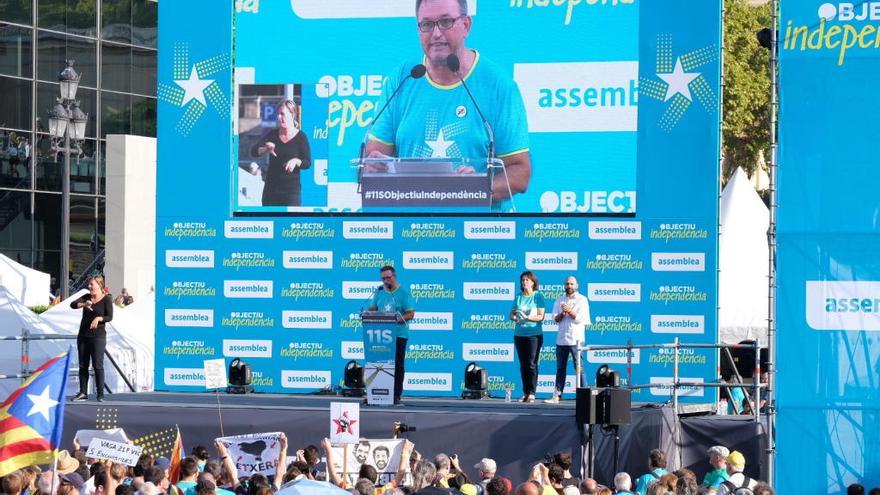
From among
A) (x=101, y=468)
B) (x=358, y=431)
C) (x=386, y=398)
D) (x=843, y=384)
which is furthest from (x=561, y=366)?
(x=101, y=468)

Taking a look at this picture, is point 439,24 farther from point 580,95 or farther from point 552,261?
point 552,261

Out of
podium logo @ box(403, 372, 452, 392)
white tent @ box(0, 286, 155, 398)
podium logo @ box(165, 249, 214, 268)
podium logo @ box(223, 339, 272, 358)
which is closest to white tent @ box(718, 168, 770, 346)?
podium logo @ box(403, 372, 452, 392)

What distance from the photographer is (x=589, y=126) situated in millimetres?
18266

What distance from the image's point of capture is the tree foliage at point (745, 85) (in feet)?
122

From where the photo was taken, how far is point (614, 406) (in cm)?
1472

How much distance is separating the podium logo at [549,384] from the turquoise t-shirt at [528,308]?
52.2 inches

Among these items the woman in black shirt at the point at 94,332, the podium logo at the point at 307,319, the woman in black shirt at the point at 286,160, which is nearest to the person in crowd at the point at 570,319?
the podium logo at the point at 307,319

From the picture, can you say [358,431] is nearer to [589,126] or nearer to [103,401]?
[103,401]

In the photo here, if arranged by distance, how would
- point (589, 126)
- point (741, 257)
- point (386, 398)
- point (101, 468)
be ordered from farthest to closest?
point (741, 257), point (589, 126), point (386, 398), point (101, 468)

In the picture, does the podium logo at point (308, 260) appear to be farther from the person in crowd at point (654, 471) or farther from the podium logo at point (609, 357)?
the person in crowd at point (654, 471)

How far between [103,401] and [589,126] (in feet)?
22.2

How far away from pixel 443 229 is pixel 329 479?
620 cm

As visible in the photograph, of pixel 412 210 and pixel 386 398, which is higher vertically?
pixel 412 210

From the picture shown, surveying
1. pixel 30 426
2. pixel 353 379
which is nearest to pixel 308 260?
pixel 353 379
